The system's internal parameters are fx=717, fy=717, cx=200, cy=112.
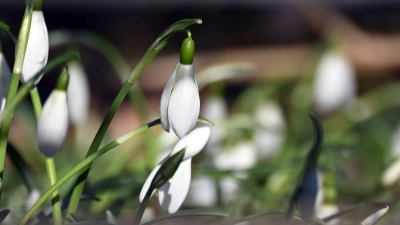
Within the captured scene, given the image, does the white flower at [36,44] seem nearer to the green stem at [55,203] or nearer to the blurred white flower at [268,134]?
the green stem at [55,203]

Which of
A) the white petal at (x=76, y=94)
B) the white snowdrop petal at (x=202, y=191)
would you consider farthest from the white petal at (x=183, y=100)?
the white petal at (x=76, y=94)

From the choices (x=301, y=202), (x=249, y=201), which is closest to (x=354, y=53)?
(x=249, y=201)

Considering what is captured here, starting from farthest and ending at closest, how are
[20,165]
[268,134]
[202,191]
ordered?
1. [268,134]
2. [202,191]
3. [20,165]

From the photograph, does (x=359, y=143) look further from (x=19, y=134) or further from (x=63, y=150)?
(x=19, y=134)

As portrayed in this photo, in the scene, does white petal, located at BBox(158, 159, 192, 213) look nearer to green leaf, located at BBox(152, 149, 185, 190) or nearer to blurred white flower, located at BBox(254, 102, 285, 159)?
green leaf, located at BBox(152, 149, 185, 190)

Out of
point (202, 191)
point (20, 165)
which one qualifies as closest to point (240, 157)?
point (202, 191)

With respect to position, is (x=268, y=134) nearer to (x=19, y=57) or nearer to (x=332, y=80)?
(x=332, y=80)
